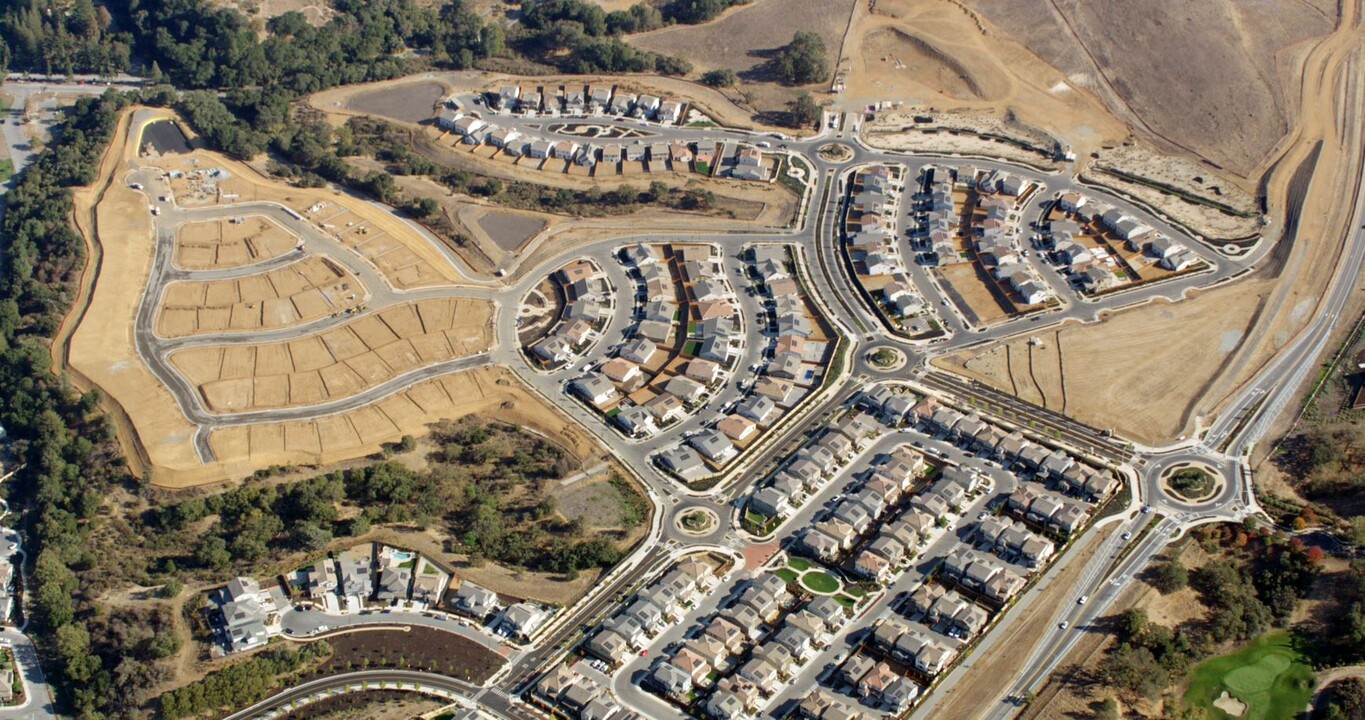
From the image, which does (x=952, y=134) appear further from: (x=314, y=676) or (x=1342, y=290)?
(x=314, y=676)

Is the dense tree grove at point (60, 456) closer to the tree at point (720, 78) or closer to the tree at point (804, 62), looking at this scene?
the tree at point (720, 78)

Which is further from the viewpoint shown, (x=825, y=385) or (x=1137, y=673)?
(x=825, y=385)

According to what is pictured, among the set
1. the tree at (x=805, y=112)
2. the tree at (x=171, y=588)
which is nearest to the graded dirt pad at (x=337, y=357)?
the tree at (x=171, y=588)

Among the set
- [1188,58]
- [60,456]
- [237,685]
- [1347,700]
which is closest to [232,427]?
[60,456]

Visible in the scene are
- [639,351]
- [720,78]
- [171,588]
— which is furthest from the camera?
[720,78]

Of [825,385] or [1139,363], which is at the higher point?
[1139,363]

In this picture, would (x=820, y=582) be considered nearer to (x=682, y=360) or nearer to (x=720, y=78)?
(x=682, y=360)
